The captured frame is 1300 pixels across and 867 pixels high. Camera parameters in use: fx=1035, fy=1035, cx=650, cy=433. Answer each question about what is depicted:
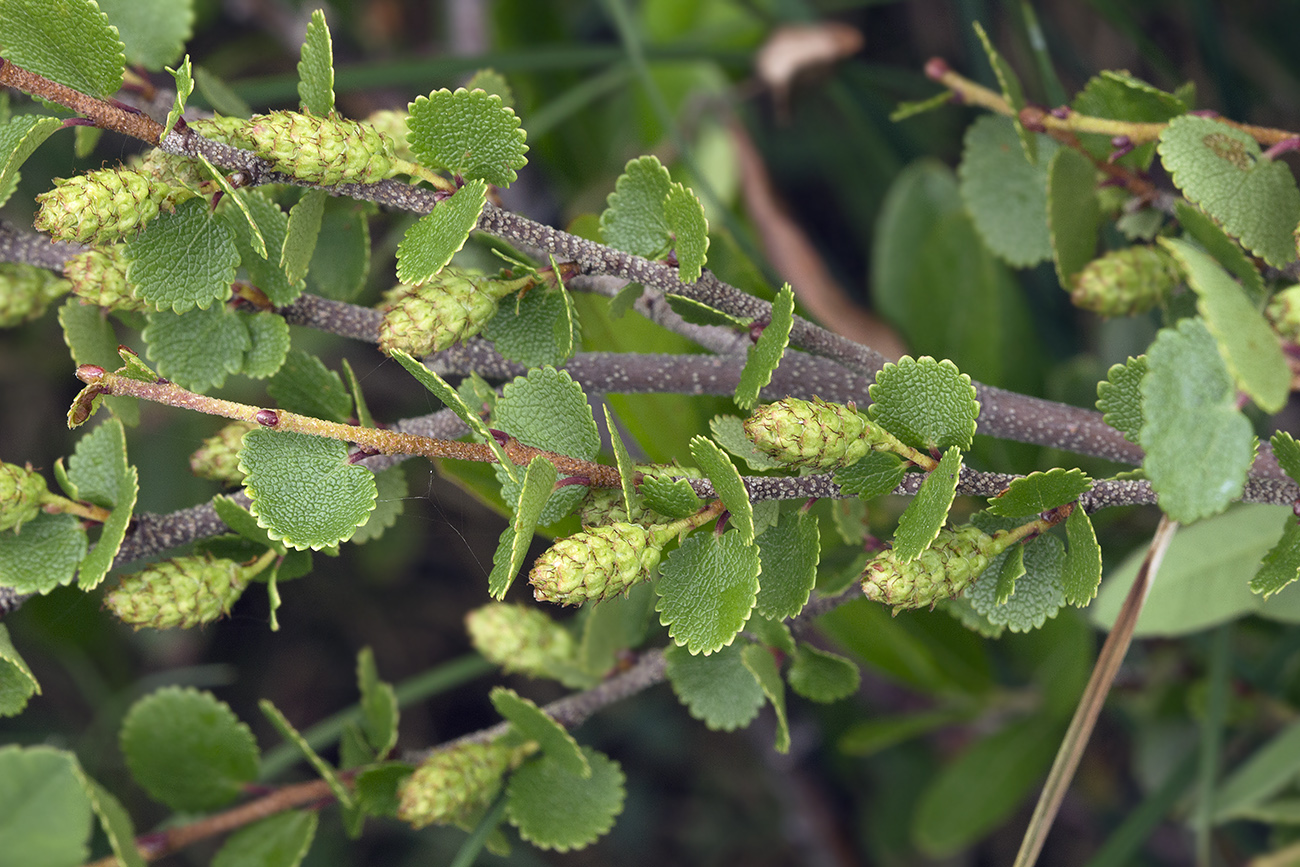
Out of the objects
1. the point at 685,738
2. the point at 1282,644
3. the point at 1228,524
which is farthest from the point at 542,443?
the point at 685,738

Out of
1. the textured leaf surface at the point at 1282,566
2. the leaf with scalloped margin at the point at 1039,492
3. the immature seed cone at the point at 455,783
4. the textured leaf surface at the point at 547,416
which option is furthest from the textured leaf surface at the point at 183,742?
the textured leaf surface at the point at 1282,566

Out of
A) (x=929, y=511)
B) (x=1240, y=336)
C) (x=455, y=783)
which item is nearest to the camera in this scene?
(x=1240, y=336)

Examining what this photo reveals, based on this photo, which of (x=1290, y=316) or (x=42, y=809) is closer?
(x=1290, y=316)

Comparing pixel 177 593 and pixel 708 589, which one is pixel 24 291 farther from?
pixel 708 589

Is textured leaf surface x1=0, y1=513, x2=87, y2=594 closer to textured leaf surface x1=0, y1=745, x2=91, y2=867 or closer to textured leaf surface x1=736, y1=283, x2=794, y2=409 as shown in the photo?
textured leaf surface x1=0, y1=745, x2=91, y2=867

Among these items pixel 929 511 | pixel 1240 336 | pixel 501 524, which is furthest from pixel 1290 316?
pixel 501 524

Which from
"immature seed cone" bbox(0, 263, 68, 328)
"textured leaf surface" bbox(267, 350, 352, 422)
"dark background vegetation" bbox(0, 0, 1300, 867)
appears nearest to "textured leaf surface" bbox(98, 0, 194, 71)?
"immature seed cone" bbox(0, 263, 68, 328)
